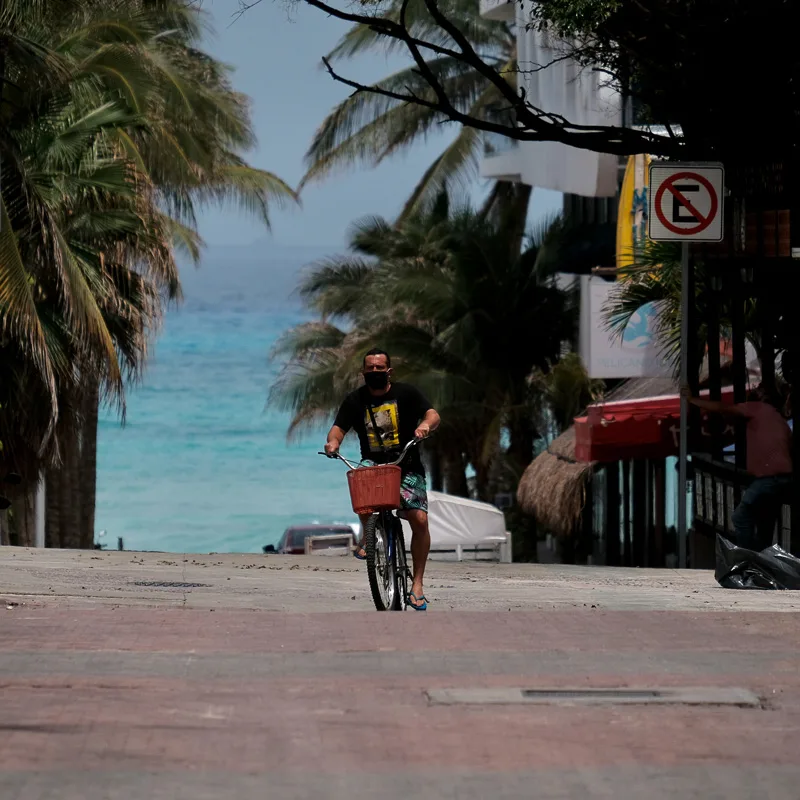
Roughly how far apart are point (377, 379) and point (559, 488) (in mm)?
18000

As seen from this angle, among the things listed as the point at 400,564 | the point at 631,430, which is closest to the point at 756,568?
the point at 400,564

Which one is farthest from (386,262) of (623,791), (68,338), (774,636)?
(623,791)

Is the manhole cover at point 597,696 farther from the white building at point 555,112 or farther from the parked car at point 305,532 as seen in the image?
the parked car at point 305,532

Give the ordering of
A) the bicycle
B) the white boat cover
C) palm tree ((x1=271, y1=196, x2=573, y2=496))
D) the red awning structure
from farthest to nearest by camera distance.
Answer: palm tree ((x1=271, y1=196, x2=573, y2=496)), the white boat cover, the red awning structure, the bicycle

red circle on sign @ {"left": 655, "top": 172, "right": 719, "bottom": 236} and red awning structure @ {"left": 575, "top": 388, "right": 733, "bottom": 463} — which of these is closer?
red circle on sign @ {"left": 655, "top": 172, "right": 719, "bottom": 236}

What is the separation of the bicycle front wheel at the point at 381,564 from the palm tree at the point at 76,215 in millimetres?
10721

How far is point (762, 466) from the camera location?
583 inches

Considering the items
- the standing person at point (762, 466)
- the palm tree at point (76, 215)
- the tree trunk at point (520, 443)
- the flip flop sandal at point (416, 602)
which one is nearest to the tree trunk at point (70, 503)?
the palm tree at point (76, 215)

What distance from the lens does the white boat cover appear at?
31.0 meters

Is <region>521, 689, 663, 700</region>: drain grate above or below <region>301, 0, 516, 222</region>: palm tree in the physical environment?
below

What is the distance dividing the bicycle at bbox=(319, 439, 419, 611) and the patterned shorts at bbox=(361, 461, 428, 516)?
106mm

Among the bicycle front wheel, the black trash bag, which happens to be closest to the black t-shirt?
the bicycle front wheel

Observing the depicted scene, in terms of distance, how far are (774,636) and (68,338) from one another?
16.0m

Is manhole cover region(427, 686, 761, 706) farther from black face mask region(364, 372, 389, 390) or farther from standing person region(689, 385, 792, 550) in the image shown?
standing person region(689, 385, 792, 550)
